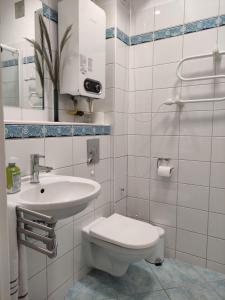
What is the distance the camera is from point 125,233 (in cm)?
148

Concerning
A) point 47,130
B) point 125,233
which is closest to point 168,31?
point 47,130

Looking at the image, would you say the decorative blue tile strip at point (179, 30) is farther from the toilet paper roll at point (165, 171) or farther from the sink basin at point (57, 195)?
the sink basin at point (57, 195)

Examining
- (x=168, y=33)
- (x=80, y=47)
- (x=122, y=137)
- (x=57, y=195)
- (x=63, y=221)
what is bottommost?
(x=63, y=221)

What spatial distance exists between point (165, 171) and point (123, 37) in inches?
46.9

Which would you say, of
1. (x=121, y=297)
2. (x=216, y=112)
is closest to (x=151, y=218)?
(x=121, y=297)

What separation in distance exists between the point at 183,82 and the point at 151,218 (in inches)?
47.5

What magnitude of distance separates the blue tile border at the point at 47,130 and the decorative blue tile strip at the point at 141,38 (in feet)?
2.73

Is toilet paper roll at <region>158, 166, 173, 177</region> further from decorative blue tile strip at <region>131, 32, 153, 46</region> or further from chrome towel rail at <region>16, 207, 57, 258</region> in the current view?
chrome towel rail at <region>16, 207, 57, 258</region>

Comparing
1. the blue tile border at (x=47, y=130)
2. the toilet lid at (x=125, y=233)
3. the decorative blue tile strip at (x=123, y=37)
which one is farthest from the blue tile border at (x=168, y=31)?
the toilet lid at (x=125, y=233)

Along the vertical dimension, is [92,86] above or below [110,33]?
below

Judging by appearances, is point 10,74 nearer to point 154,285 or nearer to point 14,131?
point 14,131

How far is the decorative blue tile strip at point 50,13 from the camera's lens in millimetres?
1505

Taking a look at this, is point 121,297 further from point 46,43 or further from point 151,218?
point 46,43

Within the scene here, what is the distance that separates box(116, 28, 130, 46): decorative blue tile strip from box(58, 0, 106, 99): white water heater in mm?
199
